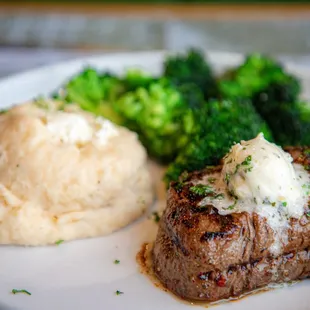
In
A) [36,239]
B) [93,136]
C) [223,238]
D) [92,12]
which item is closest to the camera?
[223,238]

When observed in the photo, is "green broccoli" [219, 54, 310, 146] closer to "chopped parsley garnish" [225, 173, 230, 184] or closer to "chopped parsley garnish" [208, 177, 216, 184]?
"chopped parsley garnish" [208, 177, 216, 184]

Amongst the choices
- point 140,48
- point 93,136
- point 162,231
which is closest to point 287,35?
point 140,48

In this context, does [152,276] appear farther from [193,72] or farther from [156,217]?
[193,72]

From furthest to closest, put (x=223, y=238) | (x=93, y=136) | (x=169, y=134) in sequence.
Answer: (x=169, y=134) < (x=93, y=136) < (x=223, y=238)

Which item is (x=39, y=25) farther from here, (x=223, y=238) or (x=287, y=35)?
(x=223, y=238)

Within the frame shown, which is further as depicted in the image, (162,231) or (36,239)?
(36,239)

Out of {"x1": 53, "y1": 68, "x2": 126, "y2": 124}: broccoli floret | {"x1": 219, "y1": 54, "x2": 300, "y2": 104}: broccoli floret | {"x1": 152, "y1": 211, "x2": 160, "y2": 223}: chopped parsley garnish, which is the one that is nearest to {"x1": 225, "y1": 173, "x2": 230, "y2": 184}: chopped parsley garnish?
{"x1": 152, "y1": 211, "x2": 160, "y2": 223}: chopped parsley garnish

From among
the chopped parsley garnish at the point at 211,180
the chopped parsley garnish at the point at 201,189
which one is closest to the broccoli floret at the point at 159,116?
the chopped parsley garnish at the point at 211,180
